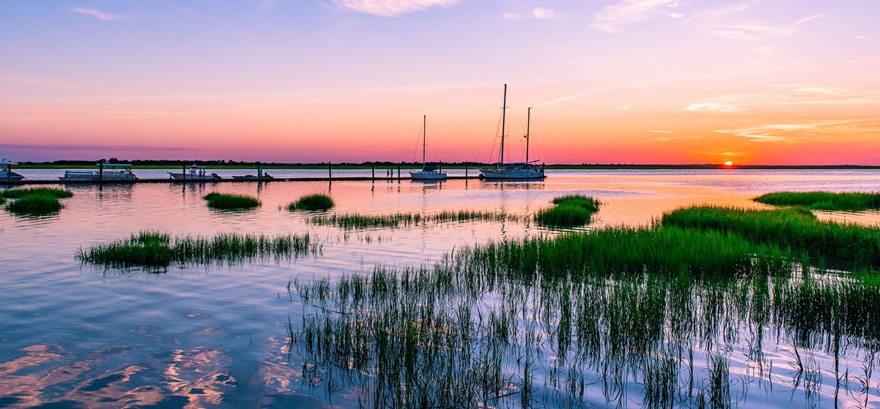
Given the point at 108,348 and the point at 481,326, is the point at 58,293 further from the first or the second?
the point at 481,326

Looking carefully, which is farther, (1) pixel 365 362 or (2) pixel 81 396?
(1) pixel 365 362

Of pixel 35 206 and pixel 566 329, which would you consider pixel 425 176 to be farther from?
pixel 566 329

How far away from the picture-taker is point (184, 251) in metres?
16.9

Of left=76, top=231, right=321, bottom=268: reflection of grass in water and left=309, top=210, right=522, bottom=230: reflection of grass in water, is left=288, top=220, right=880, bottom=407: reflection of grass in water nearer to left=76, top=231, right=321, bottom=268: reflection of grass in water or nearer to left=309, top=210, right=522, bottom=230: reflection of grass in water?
left=76, top=231, right=321, bottom=268: reflection of grass in water

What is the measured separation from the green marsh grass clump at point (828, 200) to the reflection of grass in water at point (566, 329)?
29877 millimetres

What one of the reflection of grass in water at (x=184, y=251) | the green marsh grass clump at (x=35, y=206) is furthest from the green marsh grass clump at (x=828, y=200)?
the green marsh grass clump at (x=35, y=206)

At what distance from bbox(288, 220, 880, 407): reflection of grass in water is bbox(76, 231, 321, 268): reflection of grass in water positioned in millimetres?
4917

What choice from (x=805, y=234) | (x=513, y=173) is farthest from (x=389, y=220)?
(x=513, y=173)

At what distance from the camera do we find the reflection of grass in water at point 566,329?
6.88 m

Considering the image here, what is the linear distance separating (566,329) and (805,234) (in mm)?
14883

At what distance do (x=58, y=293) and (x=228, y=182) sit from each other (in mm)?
68192

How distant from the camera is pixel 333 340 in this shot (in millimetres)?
8336

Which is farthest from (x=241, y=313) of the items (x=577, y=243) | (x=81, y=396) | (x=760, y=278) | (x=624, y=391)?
(x=760, y=278)

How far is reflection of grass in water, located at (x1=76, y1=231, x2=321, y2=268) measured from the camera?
51.4ft
